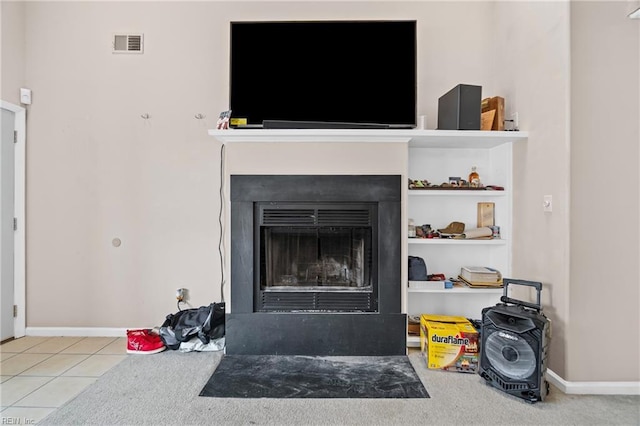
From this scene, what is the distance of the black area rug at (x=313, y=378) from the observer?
2033 mm

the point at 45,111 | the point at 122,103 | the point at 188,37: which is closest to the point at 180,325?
the point at 122,103

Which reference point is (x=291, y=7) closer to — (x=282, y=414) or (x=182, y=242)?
(x=182, y=242)

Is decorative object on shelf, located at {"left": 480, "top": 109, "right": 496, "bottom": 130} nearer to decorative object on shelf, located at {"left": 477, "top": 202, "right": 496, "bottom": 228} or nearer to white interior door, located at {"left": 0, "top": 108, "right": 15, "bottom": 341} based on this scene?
decorative object on shelf, located at {"left": 477, "top": 202, "right": 496, "bottom": 228}

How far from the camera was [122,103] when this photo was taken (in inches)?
118

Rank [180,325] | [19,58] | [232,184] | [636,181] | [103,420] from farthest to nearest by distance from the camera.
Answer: [19,58] < [180,325] < [232,184] < [636,181] < [103,420]

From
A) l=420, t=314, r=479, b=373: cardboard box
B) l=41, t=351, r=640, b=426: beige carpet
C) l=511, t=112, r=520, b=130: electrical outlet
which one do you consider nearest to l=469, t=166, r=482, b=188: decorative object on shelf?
l=511, t=112, r=520, b=130: electrical outlet

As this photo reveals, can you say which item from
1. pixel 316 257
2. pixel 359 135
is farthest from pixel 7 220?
pixel 359 135

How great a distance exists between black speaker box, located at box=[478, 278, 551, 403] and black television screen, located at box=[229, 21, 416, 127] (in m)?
1.81

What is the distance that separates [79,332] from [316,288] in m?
2.15

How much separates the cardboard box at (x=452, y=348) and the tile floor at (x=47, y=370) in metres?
2.24

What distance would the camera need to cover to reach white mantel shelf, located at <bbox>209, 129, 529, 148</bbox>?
244cm

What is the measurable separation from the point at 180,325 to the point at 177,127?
166cm

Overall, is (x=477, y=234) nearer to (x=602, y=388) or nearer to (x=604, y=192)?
(x=604, y=192)

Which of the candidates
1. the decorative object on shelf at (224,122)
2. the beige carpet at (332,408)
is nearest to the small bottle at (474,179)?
the beige carpet at (332,408)
